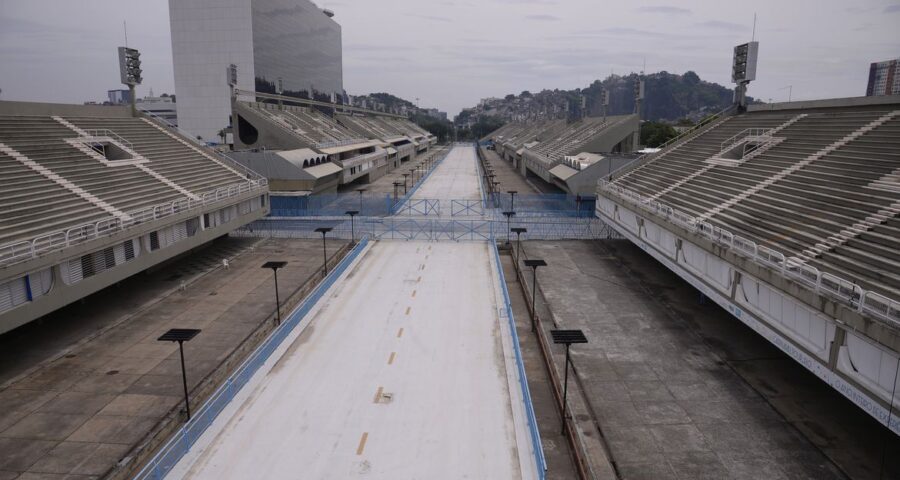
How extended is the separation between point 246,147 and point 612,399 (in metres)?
46.1

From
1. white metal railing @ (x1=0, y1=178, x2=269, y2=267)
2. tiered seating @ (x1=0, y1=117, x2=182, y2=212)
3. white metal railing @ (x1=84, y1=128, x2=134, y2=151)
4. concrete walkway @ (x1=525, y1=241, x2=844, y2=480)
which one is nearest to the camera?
concrete walkway @ (x1=525, y1=241, x2=844, y2=480)

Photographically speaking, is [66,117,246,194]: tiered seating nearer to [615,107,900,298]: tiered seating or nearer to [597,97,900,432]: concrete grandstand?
[597,97,900,432]: concrete grandstand

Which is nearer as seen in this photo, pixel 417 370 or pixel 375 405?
pixel 375 405

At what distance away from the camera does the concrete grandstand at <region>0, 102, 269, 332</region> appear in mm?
17469

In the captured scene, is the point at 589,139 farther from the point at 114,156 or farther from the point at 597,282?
the point at 114,156

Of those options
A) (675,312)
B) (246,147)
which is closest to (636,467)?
(675,312)

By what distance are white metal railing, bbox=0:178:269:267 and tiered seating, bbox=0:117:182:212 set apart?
1.03m

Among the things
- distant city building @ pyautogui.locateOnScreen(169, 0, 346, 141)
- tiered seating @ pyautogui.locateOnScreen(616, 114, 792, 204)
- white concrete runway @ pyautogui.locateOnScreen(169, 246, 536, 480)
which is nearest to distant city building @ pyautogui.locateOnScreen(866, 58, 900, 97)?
tiered seating @ pyautogui.locateOnScreen(616, 114, 792, 204)

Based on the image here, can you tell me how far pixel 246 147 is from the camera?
170 feet

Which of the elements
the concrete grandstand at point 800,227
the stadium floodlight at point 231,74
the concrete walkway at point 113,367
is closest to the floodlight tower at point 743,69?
the concrete grandstand at point 800,227

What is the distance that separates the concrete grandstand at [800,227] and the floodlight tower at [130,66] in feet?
99.2

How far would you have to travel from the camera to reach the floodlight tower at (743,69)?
33375 millimetres

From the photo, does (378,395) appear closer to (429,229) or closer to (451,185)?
(429,229)

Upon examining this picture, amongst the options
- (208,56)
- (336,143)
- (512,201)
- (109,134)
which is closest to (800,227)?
(512,201)
